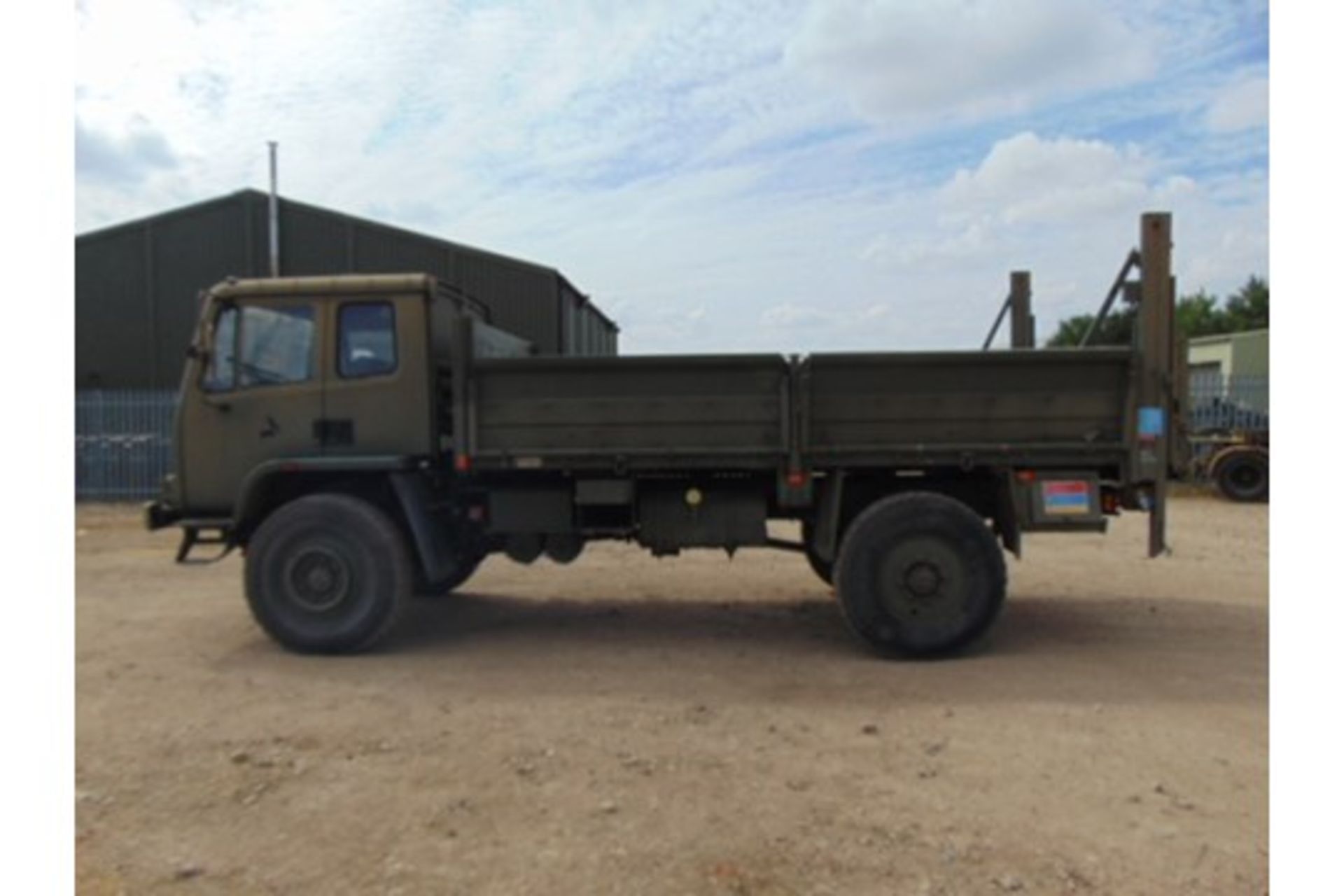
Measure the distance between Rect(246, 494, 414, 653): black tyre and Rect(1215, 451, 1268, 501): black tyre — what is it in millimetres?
15589

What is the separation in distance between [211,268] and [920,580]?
62.7ft

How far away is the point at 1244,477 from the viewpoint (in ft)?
54.8

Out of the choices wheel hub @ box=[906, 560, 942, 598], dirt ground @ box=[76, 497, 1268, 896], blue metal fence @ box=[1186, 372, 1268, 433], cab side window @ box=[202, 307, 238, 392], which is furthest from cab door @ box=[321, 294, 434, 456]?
blue metal fence @ box=[1186, 372, 1268, 433]

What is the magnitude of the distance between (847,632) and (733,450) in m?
1.79

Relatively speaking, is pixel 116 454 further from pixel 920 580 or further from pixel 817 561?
pixel 920 580

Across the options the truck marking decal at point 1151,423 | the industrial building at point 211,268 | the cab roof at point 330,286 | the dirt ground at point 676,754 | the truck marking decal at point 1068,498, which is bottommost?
the dirt ground at point 676,754

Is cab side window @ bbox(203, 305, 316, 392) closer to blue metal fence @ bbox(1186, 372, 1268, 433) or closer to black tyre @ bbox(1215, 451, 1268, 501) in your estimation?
black tyre @ bbox(1215, 451, 1268, 501)

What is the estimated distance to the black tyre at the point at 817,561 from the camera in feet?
22.2

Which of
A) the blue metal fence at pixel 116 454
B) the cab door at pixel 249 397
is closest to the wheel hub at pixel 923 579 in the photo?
the cab door at pixel 249 397

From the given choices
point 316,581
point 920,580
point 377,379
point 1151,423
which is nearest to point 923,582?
point 920,580

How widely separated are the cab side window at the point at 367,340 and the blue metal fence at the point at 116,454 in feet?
44.8

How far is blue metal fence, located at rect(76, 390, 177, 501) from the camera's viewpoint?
18.2 metres

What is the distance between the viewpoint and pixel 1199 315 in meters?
58.2

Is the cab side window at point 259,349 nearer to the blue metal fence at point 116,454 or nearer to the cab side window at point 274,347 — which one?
the cab side window at point 274,347
